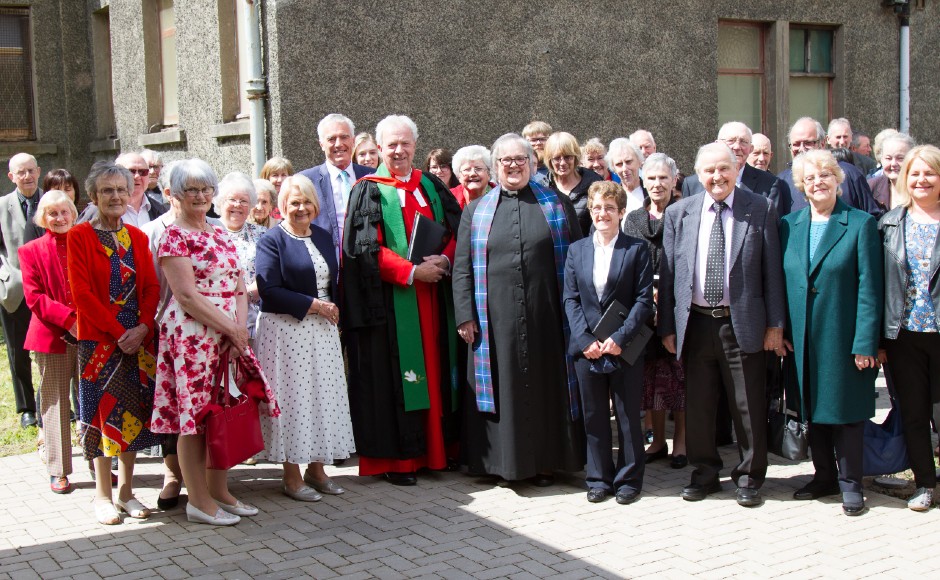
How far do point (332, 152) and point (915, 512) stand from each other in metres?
4.29

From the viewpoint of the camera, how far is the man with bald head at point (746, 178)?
22.8ft

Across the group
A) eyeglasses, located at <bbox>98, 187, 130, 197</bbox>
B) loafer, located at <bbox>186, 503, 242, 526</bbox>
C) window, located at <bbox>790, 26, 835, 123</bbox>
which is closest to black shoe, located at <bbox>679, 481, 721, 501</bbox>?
loafer, located at <bbox>186, 503, 242, 526</bbox>

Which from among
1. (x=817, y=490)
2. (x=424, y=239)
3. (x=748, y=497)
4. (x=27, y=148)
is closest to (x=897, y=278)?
(x=817, y=490)

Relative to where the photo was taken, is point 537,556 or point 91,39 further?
point 91,39

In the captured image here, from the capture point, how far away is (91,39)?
44.7 feet

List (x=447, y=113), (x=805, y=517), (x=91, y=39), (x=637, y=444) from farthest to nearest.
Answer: (x=91, y=39) → (x=447, y=113) → (x=637, y=444) → (x=805, y=517)

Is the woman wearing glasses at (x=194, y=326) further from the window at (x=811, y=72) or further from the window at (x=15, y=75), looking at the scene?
the window at (x=15, y=75)

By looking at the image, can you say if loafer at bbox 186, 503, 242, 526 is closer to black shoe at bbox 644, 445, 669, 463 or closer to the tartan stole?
the tartan stole

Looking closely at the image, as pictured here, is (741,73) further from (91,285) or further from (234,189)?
(91,285)

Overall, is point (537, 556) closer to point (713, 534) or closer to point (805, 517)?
point (713, 534)

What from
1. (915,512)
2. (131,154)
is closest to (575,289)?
(915,512)

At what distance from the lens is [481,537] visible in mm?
5328

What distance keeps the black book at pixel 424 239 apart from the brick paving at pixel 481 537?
1468 mm

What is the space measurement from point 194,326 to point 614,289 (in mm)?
2387
